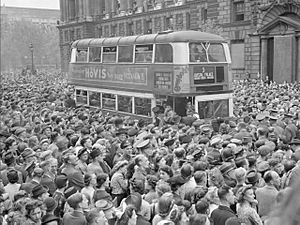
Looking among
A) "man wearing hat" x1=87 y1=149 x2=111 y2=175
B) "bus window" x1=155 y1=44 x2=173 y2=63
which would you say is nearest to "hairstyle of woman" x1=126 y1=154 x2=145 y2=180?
"man wearing hat" x1=87 y1=149 x2=111 y2=175

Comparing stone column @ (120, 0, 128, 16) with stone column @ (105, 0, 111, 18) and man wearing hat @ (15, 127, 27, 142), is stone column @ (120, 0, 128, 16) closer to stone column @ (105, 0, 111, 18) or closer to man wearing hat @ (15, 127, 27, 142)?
stone column @ (105, 0, 111, 18)

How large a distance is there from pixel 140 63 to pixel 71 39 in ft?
194

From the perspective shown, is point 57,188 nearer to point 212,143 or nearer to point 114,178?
point 114,178

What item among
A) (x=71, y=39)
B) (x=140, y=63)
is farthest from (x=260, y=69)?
(x=71, y=39)

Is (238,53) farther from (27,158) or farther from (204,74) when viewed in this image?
(27,158)

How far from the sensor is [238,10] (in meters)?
37.1

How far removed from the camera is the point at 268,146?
7984 mm

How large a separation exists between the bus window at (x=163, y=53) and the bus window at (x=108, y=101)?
4.15 metres

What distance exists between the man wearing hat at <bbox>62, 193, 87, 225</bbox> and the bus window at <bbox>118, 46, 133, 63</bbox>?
1264cm

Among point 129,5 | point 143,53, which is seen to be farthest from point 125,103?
point 129,5

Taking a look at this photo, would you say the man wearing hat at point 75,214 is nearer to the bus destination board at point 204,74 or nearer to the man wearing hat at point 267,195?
the man wearing hat at point 267,195

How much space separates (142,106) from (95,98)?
15.9 feet

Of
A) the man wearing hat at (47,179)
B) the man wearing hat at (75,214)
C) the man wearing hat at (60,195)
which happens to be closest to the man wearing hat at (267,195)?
the man wearing hat at (75,214)

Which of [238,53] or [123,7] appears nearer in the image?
[238,53]
